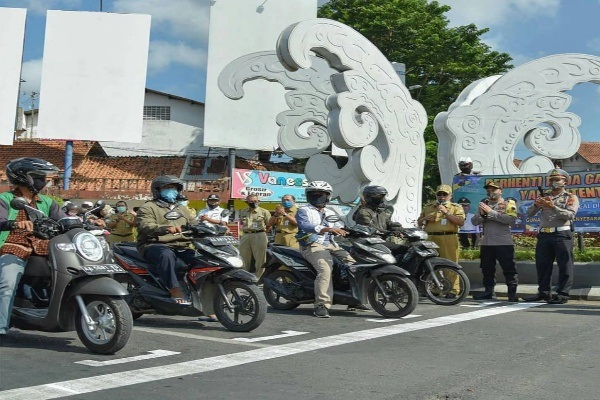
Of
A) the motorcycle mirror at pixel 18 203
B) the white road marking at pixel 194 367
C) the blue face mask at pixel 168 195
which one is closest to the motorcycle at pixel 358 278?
the white road marking at pixel 194 367

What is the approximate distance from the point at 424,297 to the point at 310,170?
5350mm

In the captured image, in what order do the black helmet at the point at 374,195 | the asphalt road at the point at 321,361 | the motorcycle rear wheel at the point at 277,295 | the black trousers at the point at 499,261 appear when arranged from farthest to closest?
1. the black trousers at the point at 499,261
2. the black helmet at the point at 374,195
3. the motorcycle rear wheel at the point at 277,295
4. the asphalt road at the point at 321,361

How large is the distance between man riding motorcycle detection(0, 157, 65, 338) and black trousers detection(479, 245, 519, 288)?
6.68m

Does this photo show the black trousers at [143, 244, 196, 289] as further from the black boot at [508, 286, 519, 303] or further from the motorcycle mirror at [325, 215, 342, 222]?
the black boot at [508, 286, 519, 303]

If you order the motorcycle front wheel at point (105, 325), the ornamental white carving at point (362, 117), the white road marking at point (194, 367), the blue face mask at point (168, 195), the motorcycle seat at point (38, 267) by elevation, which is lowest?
the white road marking at point (194, 367)

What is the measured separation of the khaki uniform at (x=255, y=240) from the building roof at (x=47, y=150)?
2747 centimetres

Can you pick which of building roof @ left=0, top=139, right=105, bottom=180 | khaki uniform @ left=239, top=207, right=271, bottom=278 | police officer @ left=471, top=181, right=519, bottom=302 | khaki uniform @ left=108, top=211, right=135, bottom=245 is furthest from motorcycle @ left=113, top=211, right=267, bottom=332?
building roof @ left=0, top=139, right=105, bottom=180

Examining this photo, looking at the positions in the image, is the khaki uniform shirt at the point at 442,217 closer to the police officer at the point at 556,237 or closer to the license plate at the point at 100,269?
the police officer at the point at 556,237

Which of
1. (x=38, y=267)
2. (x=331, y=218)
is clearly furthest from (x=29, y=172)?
(x=331, y=218)

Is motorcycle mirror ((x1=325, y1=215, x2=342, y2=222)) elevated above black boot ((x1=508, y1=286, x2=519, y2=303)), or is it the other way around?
motorcycle mirror ((x1=325, y1=215, x2=342, y2=222))

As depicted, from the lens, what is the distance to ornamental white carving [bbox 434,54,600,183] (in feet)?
52.6

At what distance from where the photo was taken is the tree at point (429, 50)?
107ft

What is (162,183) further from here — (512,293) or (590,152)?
(590,152)

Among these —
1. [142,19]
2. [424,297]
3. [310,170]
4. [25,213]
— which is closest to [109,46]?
[142,19]
